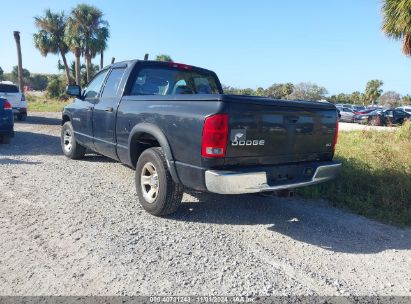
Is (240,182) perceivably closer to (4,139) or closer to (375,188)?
(375,188)

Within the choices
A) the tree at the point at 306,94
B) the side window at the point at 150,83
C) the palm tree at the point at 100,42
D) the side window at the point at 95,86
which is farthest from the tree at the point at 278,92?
the palm tree at the point at 100,42

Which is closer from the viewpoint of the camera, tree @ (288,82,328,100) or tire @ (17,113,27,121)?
tree @ (288,82,328,100)

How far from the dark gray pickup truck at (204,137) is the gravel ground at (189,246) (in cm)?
54

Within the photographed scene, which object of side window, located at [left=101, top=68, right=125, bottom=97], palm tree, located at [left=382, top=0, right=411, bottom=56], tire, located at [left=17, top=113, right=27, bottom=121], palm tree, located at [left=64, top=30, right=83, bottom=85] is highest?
palm tree, located at [left=64, top=30, right=83, bottom=85]

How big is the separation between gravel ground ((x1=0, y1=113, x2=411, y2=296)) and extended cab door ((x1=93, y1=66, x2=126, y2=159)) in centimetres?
66

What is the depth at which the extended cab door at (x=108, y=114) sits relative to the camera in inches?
203

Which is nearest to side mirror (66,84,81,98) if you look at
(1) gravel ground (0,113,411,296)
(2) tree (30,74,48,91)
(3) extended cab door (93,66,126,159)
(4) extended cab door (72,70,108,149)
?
(4) extended cab door (72,70,108,149)

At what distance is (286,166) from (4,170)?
199 inches

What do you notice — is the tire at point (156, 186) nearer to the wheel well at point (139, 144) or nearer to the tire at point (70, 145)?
the wheel well at point (139, 144)

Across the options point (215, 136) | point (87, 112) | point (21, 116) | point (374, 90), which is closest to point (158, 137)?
point (215, 136)

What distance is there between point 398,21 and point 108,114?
35.0ft

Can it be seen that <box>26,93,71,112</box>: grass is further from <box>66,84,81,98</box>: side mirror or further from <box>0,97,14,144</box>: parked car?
<box>66,84,81,98</box>: side mirror

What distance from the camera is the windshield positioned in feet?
17.0

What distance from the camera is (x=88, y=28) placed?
3750cm
